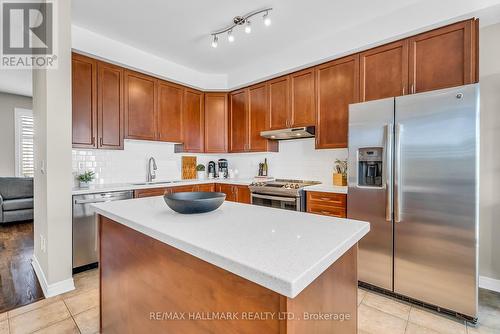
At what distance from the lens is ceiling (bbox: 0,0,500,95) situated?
91.0 inches

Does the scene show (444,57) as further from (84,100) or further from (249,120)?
(84,100)

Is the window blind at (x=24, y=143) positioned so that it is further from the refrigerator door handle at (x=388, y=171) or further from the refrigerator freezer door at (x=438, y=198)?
the refrigerator freezer door at (x=438, y=198)

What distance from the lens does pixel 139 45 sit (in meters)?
3.15

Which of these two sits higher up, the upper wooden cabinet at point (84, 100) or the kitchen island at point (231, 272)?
the upper wooden cabinet at point (84, 100)

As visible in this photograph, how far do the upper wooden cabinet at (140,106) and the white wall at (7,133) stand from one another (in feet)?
14.1

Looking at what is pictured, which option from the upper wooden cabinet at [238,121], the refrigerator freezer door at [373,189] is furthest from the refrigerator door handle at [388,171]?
the upper wooden cabinet at [238,121]

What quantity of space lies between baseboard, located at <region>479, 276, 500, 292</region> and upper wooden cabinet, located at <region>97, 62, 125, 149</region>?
4220mm

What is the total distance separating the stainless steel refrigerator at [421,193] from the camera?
1.82m

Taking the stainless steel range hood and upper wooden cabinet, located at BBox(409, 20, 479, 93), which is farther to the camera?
the stainless steel range hood

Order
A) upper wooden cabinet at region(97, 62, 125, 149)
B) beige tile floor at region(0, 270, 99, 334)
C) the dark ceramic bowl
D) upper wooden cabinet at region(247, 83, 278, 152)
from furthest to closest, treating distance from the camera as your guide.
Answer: upper wooden cabinet at region(247, 83, 278, 152) < upper wooden cabinet at region(97, 62, 125, 149) < beige tile floor at region(0, 270, 99, 334) < the dark ceramic bowl

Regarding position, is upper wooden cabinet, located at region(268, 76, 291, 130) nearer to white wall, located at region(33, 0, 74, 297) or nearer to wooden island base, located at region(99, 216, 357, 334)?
white wall, located at region(33, 0, 74, 297)

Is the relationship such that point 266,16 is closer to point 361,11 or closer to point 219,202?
point 361,11

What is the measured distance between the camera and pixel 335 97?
293cm

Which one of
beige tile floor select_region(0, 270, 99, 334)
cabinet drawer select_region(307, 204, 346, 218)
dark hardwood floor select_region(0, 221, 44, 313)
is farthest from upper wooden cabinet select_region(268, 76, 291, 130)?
dark hardwood floor select_region(0, 221, 44, 313)
